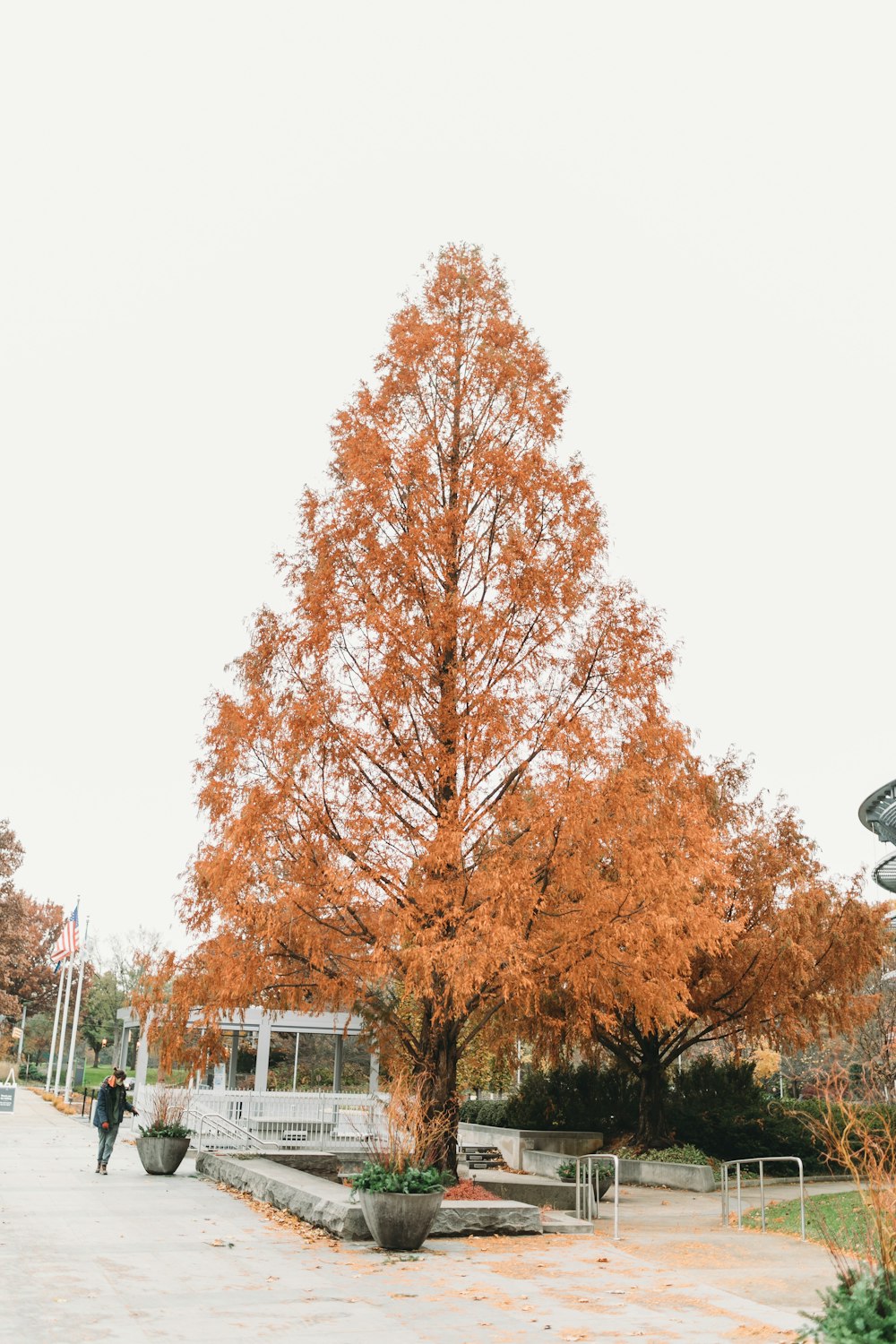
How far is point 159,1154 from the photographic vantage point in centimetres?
1775

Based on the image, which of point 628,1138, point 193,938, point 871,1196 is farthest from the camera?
point 628,1138

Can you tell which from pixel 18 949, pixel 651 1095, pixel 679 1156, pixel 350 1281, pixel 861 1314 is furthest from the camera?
pixel 18 949

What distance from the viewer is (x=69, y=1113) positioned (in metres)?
36.0

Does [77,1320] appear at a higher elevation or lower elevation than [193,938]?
lower

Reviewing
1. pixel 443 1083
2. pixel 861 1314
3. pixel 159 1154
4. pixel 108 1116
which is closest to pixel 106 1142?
pixel 108 1116

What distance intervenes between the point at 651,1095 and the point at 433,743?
538 inches

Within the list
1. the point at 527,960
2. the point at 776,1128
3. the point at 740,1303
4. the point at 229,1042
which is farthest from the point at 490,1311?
the point at 229,1042

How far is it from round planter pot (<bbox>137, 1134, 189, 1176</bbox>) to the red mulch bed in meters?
5.75

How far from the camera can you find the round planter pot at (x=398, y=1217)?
10.8 m

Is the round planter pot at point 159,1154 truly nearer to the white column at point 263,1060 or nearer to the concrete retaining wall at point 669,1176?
the concrete retaining wall at point 669,1176

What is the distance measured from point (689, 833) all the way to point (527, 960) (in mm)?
2548

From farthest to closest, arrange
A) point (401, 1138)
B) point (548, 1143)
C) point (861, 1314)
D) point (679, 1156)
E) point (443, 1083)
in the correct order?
point (548, 1143) < point (679, 1156) < point (443, 1083) < point (401, 1138) < point (861, 1314)

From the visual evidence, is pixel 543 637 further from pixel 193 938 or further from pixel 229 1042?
pixel 229 1042

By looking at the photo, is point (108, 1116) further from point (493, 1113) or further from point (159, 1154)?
point (493, 1113)
